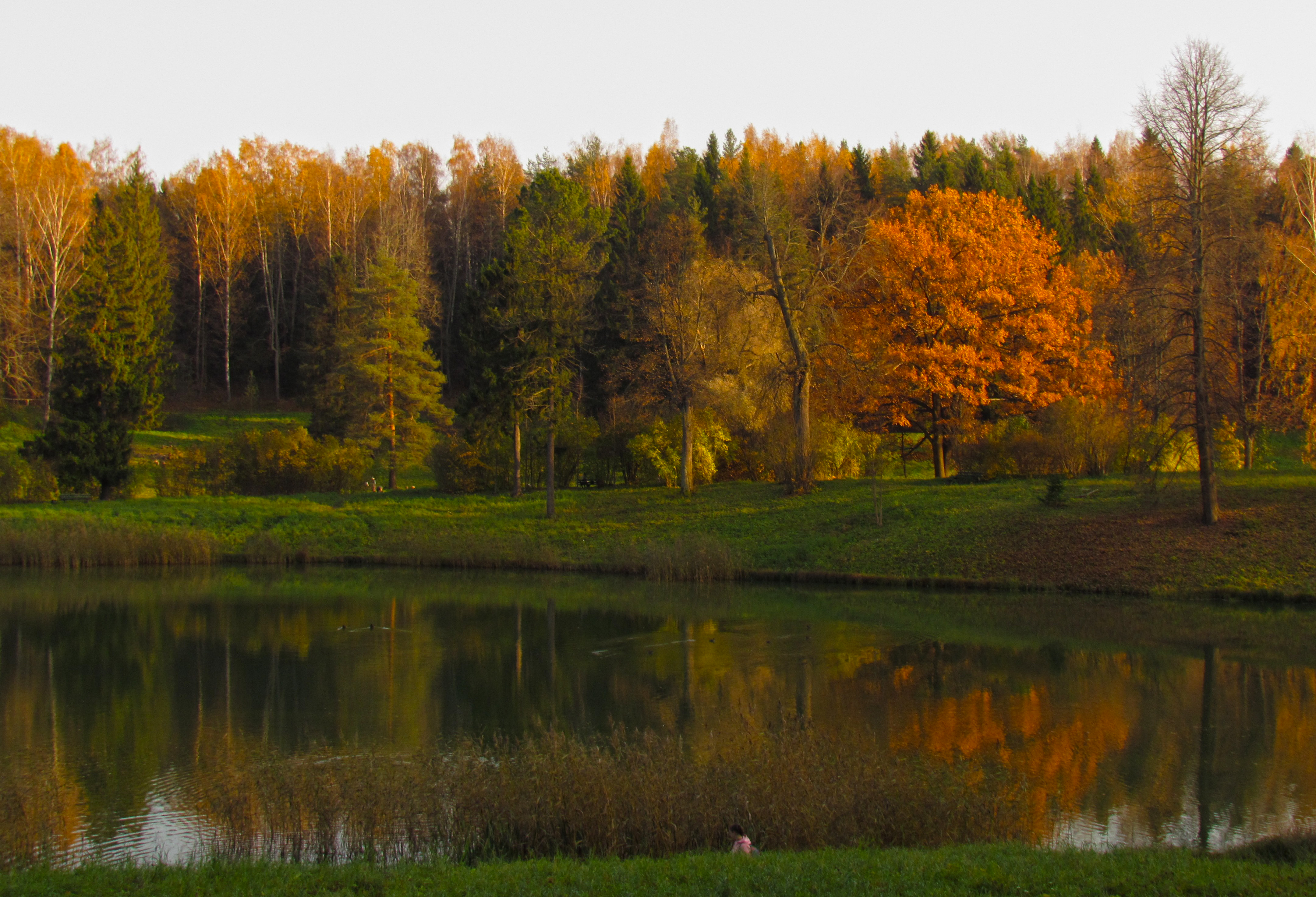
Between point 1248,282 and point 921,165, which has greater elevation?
point 921,165

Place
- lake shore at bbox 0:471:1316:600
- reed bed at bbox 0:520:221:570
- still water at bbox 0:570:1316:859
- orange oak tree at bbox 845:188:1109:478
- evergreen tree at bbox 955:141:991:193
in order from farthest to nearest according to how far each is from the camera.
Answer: evergreen tree at bbox 955:141:991:193
orange oak tree at bbox 845:188:1109:478
reed bed at bbox 0:520:221:570
lake shore at bbox 0:471:1316:600
still water at bbox 0:570:1316:859

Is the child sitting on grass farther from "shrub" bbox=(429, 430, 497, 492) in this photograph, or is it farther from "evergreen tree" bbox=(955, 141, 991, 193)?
"evergreen tree" bbox=(955, 141, 991, 193)

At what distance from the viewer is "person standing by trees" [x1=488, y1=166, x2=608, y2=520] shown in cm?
3500

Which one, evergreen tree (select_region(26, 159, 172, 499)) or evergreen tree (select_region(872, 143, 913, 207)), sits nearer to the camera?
evergreen tree (select_region(26, 159, 172, 499))

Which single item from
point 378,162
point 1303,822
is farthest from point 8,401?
Result: point 1303,822

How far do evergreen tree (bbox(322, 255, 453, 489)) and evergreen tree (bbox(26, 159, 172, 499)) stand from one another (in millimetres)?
7788

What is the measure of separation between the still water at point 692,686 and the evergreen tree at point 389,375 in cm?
1739

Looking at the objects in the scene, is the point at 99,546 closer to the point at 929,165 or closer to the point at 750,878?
the point at 750,878

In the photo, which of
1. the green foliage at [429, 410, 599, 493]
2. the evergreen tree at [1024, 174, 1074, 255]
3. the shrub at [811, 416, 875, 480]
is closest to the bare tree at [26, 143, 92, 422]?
the green foliage at [429, 410, 599, 493]

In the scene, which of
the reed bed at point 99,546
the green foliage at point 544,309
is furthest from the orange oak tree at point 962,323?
the reed bed at point 99,546

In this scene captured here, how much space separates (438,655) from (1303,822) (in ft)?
43.0

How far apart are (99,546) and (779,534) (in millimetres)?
21135

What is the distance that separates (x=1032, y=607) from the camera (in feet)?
71.8

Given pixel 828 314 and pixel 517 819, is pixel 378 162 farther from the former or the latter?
pixel 517 819
